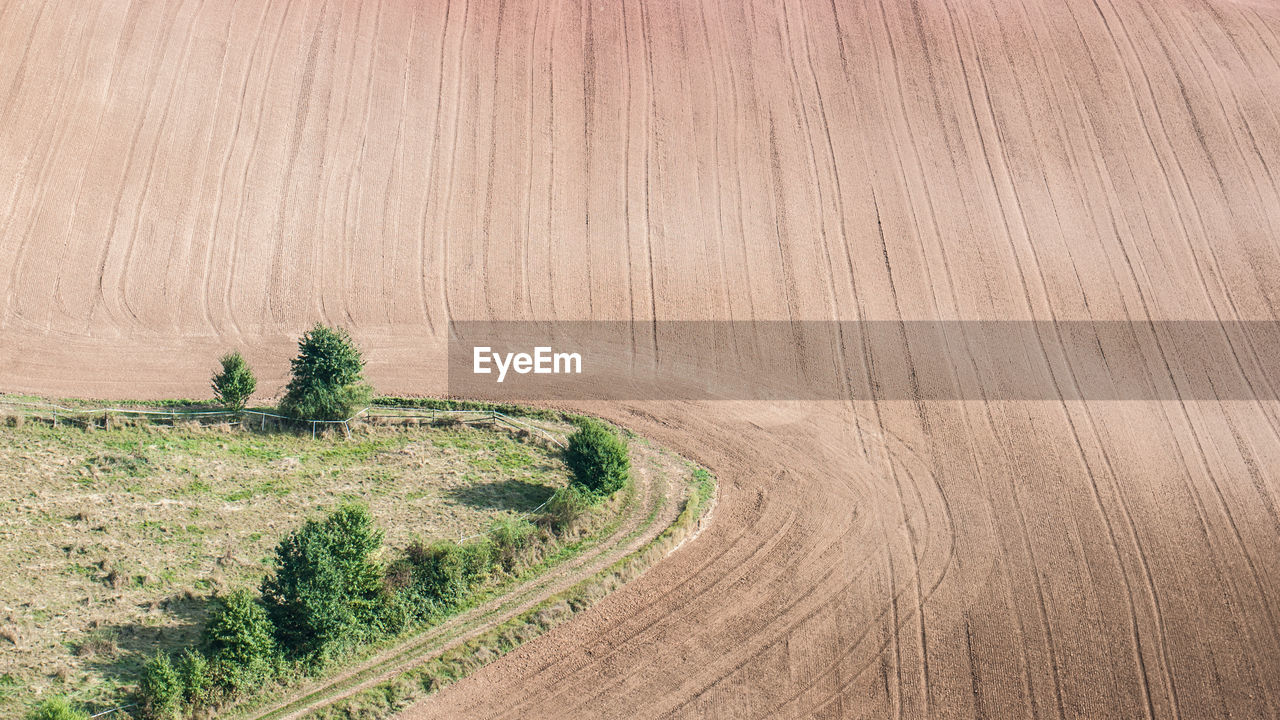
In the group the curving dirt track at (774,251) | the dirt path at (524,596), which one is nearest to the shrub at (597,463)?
the dirt path at (524,596)

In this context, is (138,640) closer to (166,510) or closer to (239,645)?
(239,645)

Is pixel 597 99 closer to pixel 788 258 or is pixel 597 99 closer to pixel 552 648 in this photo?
pixel 788 258

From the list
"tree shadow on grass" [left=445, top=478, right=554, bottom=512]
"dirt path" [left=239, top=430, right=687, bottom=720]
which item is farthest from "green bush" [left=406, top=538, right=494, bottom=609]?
"tree shadow on grass" [left=445, top=478, right=554, bottom=512]

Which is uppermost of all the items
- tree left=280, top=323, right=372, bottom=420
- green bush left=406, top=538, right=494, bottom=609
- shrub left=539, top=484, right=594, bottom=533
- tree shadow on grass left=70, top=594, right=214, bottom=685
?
tree left=280, top=323, right=372, bottom=420

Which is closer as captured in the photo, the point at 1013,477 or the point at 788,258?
the point at 1013,477

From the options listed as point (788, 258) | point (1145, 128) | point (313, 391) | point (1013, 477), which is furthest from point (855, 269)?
point (313, 391)

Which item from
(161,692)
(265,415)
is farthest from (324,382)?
(161,692)

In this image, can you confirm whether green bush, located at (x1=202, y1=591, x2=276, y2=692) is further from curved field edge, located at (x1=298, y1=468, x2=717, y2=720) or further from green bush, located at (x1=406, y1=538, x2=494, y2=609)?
green bush, located at (x1=406, y1=538, x2=494, y2=609)
